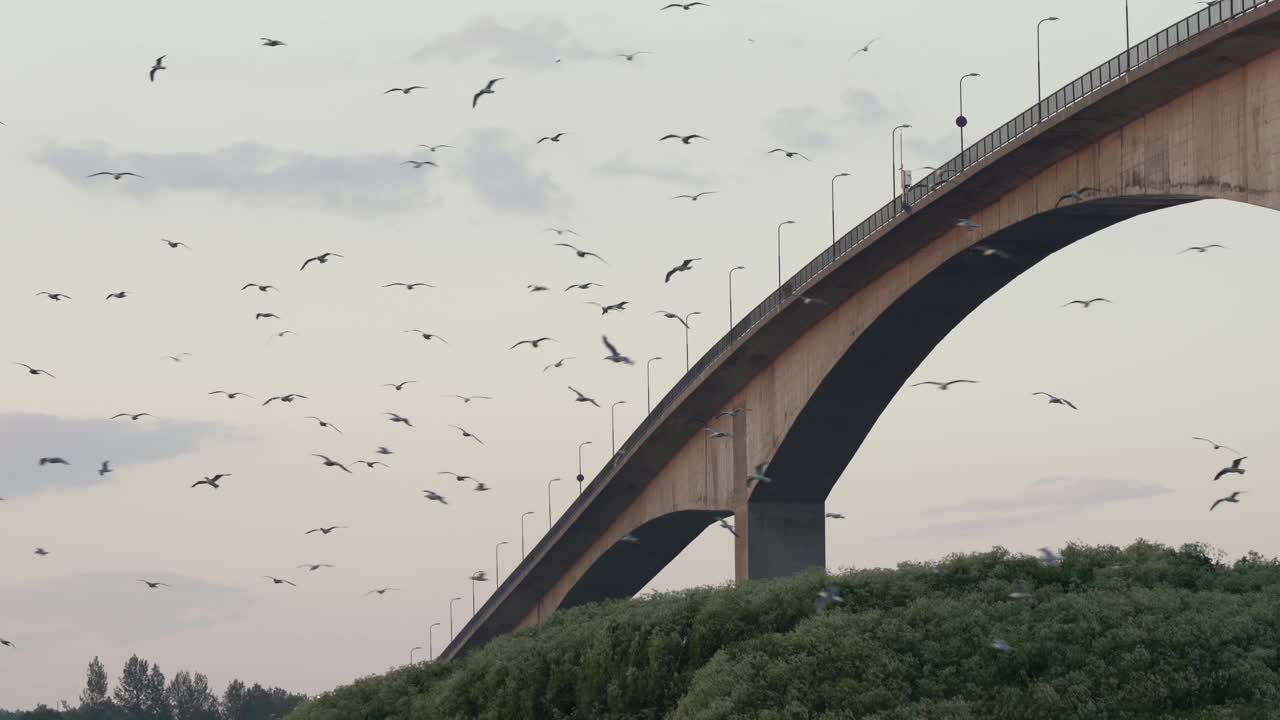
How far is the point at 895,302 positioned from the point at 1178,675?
2619 cm

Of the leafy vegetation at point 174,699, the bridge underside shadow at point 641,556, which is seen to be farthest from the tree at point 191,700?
the bridge underside shadow at point 641,556

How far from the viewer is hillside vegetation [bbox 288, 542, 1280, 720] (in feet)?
115

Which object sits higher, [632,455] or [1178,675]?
[632,455]

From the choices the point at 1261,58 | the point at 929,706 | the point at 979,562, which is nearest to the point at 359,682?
the point at 979,562

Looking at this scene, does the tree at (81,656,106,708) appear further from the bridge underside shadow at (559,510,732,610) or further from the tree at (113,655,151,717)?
the bridge underside shadow at (559,510,732,610)

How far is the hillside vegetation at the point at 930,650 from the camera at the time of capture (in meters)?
35.1

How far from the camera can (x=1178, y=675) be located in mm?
35062

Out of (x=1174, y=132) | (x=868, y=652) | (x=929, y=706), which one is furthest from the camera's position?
(x=1174, y=132)

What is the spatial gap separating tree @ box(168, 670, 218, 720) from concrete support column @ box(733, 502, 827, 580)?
129m

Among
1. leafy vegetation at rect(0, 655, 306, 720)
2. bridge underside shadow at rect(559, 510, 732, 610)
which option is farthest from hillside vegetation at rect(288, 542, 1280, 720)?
leafy vegetation at rect(0, 655, 306, 720)

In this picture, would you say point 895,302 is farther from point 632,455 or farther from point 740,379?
point 632,455

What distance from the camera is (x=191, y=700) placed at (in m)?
190

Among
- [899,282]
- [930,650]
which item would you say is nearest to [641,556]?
[899,282]

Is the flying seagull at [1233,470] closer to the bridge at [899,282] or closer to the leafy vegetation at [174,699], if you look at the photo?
the bridge at [899,282]
